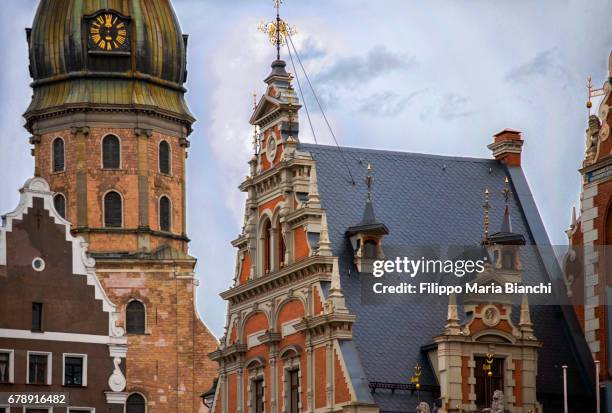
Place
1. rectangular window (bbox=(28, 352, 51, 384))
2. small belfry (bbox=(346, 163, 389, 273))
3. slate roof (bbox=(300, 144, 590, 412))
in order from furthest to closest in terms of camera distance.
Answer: rectangular window (bbox=(28, 352, 51, 384)) < small belfry (bbox=(346, 163, 389, 273)) < slate roof (bbox=(300, 144, 590, 412))

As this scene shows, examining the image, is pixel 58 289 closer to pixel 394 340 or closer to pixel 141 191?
pixel 394 340

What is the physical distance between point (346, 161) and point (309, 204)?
348 centimetres

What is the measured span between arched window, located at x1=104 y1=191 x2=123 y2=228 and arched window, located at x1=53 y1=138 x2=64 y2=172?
Answer: 2.74m

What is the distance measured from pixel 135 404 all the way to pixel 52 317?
82.9ft

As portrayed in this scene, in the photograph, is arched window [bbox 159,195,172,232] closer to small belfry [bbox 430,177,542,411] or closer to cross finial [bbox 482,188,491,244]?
cross finial [bbox 482,188,491,244]

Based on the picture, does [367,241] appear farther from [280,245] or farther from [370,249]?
[280,245]

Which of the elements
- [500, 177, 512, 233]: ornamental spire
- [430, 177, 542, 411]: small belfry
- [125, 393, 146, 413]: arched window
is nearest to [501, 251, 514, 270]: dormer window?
[430, 177, 542, 411]: small belfry

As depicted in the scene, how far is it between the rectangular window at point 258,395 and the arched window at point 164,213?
2865 cm

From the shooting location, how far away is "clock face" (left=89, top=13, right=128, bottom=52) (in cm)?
10631

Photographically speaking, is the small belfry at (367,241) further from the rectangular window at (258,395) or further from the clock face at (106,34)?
the clock face at (106,34)

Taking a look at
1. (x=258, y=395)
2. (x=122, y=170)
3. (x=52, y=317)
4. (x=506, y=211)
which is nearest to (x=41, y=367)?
(x=52, y=317)

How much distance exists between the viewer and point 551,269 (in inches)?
3137

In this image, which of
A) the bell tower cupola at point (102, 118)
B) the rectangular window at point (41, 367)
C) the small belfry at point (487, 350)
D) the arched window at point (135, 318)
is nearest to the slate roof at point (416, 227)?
the small belfry at point (487, 350)

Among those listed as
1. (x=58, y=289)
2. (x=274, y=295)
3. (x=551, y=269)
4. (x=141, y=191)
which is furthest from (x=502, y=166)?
(x=141, y=191)
